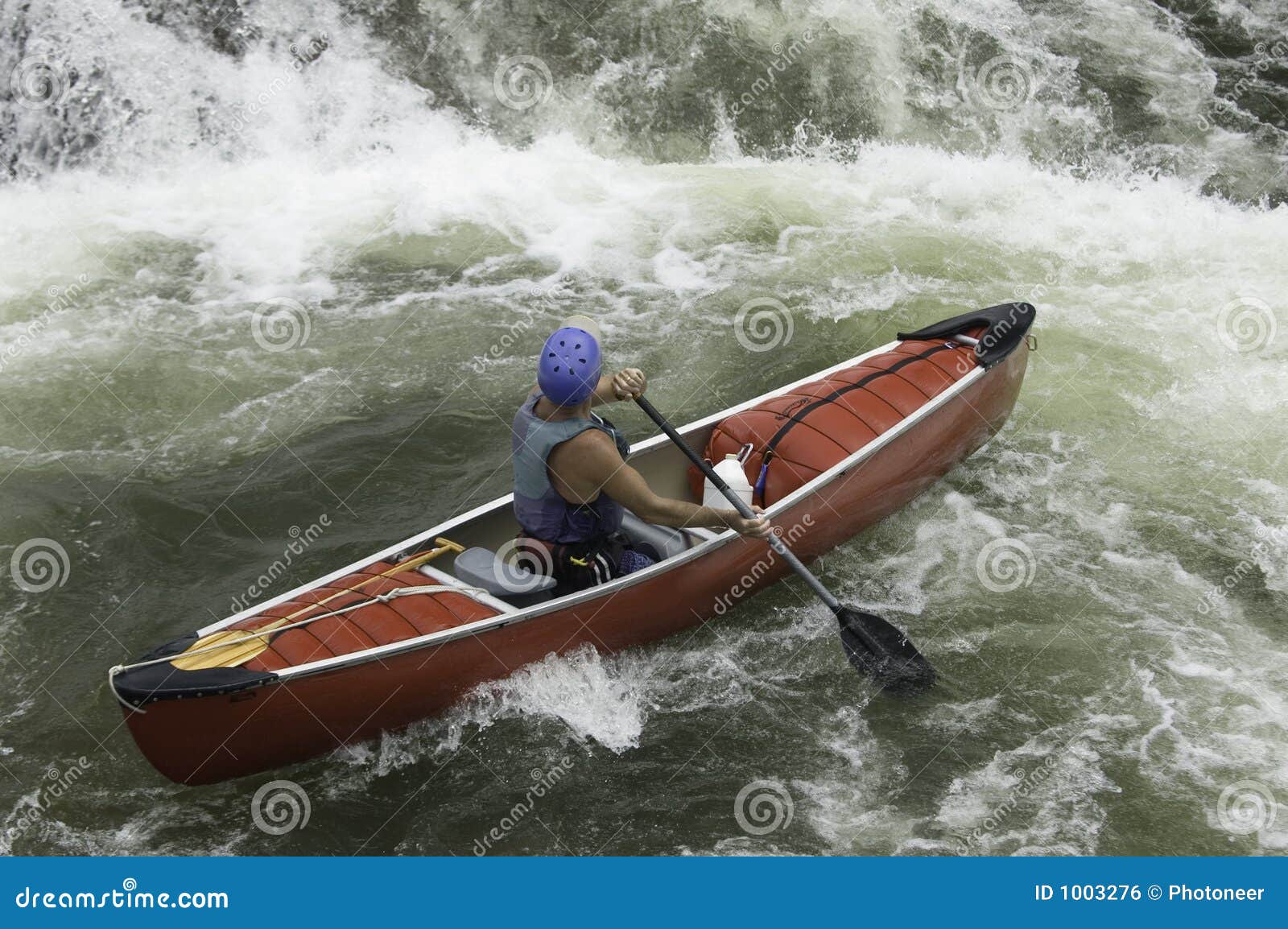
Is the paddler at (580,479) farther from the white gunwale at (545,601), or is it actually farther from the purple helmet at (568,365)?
the white gunwale at (545,601)

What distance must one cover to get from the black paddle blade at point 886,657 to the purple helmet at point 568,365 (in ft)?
6.07

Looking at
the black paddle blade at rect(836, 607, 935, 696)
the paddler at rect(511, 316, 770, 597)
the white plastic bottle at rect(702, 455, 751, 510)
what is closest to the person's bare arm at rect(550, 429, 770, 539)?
the paddler at rect(511, 316, 770, 597)

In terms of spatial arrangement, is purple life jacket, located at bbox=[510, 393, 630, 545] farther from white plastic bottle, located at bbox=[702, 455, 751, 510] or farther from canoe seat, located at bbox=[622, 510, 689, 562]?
white plastic bottle, located at bbox=[702, 455, 751, 510]

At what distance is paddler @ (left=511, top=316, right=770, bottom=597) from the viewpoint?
4828mm

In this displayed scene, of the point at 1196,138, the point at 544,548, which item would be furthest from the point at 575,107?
the point at 544,548

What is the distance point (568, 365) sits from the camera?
15.7 ft

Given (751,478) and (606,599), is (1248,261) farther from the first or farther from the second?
(606,599)

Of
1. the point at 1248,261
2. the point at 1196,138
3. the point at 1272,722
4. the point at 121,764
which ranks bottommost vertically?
the point at 121,764

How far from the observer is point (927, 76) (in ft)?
35.9

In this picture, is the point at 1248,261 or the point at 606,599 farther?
the point at 1248,261

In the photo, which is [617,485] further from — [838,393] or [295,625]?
[838,393]

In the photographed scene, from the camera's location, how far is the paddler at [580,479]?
190 inches

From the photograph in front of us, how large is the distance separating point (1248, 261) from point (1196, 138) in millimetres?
1891

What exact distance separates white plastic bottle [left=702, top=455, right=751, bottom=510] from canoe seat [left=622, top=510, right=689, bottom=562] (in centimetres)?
28
